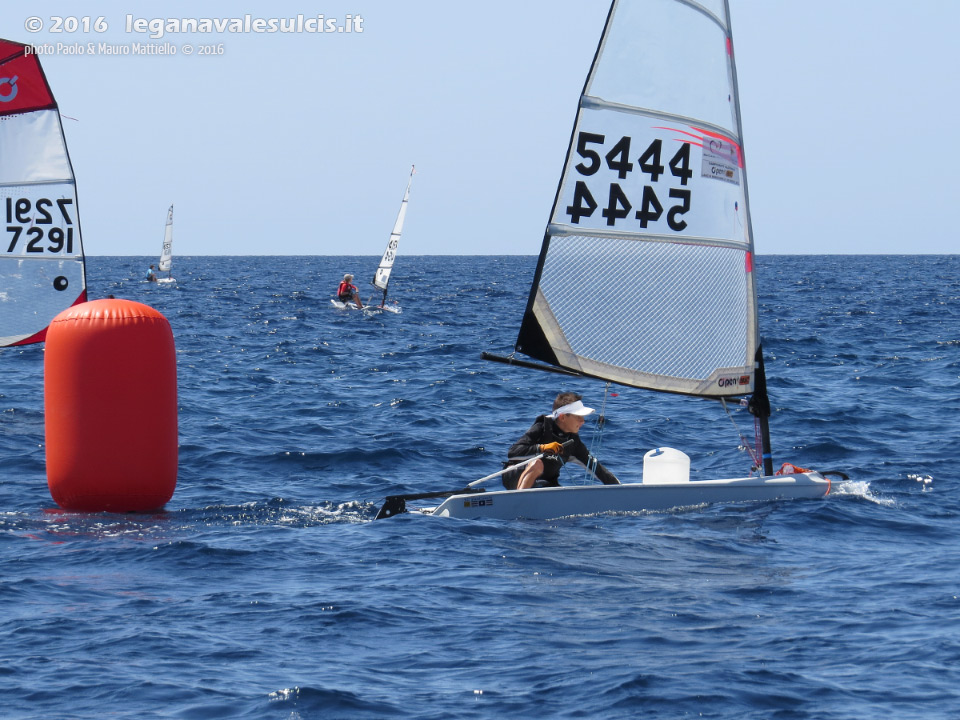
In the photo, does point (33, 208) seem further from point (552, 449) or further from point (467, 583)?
point (467, 583)

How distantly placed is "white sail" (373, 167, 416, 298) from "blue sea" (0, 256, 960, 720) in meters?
22.4

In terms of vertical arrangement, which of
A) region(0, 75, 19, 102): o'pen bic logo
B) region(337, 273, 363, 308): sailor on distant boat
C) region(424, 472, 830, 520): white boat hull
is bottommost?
region(424, 472, 830, 520): white boat hull

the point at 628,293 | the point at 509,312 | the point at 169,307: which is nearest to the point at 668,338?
the point at 628,293

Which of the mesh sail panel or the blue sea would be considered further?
the mesh sail panel

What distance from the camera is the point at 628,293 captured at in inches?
439

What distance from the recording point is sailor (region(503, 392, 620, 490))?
1114 centimetres

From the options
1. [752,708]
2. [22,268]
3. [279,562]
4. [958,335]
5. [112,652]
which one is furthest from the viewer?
[958,335]

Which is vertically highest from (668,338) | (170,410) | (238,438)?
(668,338)

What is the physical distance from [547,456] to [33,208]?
10.9 meters

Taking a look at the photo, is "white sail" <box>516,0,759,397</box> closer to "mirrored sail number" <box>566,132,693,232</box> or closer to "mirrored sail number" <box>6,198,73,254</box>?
"mirrored sail number" <box>566,132,693,232</box>

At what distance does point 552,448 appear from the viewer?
11.1 meters

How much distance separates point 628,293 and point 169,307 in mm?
35549

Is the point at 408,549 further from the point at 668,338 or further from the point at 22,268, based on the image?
the point at 22,268

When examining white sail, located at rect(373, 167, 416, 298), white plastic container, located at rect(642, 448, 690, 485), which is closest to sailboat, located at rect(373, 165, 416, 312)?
white sail, located at rect(373, 167, 416, 298)
